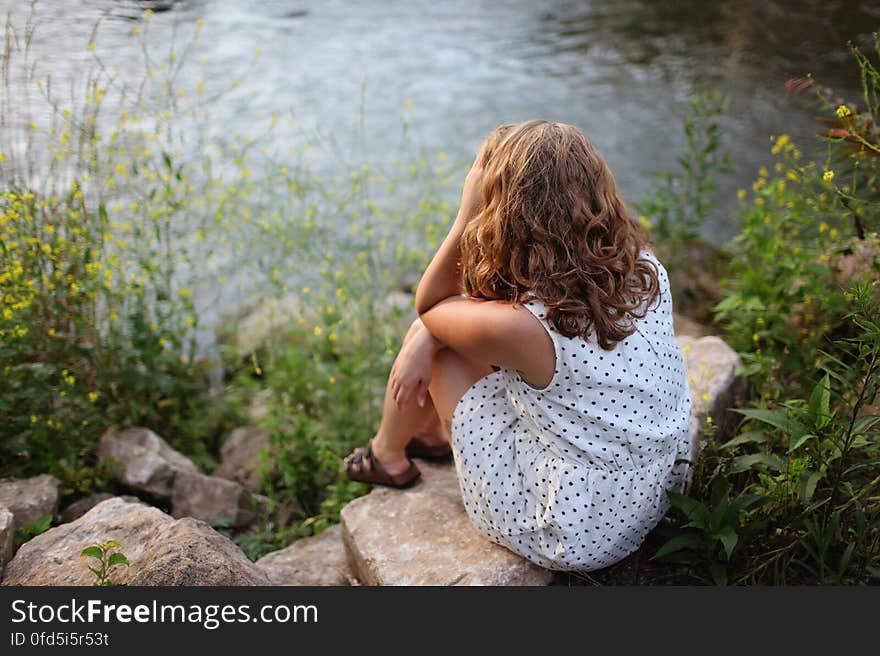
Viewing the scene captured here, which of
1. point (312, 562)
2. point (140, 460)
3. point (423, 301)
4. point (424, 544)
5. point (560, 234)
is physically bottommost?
point (312, 562)

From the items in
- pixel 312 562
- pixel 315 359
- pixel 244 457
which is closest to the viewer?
pixel 312 562

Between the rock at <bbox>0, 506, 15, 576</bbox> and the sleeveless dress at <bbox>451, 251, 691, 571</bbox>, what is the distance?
3.64 ft

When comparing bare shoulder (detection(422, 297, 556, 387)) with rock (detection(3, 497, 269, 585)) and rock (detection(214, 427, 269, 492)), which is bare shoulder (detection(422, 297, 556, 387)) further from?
rock (detection(214, 427, 269, 492))

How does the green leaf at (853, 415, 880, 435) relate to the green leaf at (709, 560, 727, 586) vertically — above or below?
above

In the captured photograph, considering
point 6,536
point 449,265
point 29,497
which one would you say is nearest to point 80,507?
Result: point 29,497

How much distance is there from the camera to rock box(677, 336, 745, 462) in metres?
2.47

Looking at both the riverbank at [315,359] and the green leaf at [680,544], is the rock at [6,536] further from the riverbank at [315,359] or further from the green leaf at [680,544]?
the green leaf at [680,544]

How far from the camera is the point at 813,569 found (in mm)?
2006

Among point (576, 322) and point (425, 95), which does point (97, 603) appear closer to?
point (576, 322)

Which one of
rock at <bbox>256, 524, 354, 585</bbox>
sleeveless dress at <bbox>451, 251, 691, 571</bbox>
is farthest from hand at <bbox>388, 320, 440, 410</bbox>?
rock at <bbox>256, 524, 354, 585</bbox>

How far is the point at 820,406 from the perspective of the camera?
2.08 metres

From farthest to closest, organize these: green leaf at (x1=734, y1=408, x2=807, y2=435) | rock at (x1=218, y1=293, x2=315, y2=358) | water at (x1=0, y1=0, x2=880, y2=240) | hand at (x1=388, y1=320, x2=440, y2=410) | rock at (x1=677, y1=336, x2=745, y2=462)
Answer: water at (x1=0, y1=0, x2=880, y2=240), rock at (x1=218, y1=293, x2=315, y2=358), rock at (x1=677, y1=336, x2=745, y2=462), hand at (x1=388, y1=320, x2=440, y2=410), green leaf at (x1=734, y1=408, x2=807, y2=435)

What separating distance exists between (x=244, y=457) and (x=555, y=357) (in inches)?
64.8

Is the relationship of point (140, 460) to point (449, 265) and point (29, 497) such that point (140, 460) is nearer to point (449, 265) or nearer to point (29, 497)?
point (29, 497)
